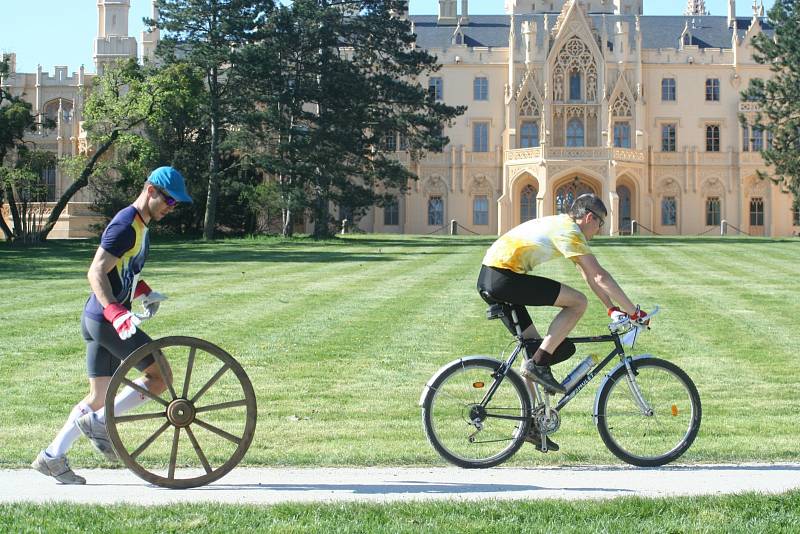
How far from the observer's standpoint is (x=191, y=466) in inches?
333

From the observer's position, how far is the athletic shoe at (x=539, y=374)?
27.6 feet

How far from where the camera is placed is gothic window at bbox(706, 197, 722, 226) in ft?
256

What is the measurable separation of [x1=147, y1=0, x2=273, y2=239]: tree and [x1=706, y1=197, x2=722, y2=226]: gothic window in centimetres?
3582

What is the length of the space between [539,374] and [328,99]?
147ft

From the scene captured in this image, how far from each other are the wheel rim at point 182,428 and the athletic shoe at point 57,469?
14.4 inches

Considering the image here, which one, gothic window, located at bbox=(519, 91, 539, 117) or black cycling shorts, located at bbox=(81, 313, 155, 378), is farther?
gothic window, located at bbox=(519, 91, 539, 117)

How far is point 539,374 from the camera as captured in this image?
8.44 metres

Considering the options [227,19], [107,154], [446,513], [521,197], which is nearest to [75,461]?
[446,513]

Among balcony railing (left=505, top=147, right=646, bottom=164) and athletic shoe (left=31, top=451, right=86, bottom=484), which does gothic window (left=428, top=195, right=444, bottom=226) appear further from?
athletic shoe (left=31, top=451, right=86, bottom=484)

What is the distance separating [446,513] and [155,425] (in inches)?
172

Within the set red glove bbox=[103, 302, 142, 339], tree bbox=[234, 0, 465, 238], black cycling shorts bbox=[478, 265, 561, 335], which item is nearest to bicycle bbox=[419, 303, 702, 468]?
black cycling shorts bbox=[478, 265, 561, 335]

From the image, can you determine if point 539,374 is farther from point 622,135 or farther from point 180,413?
point 622,135

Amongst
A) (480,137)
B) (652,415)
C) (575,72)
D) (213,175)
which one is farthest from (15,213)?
(652,415)

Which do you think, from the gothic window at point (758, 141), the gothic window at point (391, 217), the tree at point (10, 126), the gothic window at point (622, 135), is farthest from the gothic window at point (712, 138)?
the tree at point (10, 126)
